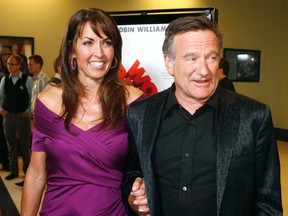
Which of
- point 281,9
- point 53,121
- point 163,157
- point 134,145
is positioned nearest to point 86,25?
point 53,121

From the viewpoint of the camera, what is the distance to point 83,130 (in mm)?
1833

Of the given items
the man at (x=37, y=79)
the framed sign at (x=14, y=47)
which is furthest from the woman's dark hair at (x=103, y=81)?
the framed sign at (x=14, y=47)

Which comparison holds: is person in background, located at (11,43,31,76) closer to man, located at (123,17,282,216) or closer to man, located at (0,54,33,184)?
man, located at (0,54,33,184)

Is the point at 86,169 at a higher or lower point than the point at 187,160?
lower

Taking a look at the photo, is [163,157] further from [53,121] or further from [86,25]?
[86,25]

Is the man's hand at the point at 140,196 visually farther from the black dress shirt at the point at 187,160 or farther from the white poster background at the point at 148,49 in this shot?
the white poster background at the point at 148,49

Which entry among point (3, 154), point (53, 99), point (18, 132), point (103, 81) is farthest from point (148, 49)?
point (3, 154)

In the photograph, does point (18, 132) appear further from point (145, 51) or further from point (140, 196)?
point (140, 196)

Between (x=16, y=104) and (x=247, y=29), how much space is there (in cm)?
651

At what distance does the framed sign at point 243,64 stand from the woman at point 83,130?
8.18 m

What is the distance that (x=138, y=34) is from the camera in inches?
111

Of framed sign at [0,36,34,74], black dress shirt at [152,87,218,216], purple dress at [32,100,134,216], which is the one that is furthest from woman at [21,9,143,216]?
framed sign at [0,36,34,74]

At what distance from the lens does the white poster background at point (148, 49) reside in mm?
2775

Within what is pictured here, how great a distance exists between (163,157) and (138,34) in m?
1.47
